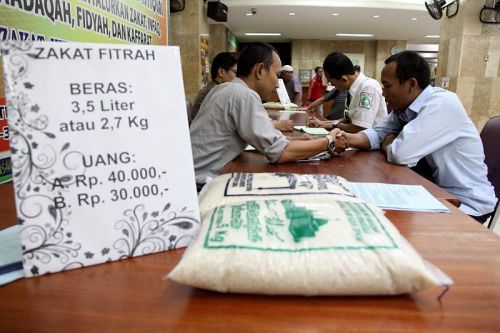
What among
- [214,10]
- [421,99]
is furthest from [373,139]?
[214,10]

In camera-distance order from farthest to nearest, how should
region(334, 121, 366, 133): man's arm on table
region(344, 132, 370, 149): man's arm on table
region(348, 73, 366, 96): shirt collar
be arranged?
region(348, 73, 366, 96): shirt collar → region(334, 121, 366, 133): man's arm on table → region(344, 132, 370, 149): man's arm on table

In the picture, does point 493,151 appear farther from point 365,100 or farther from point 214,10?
point 214,10

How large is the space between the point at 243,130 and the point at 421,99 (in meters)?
0.85

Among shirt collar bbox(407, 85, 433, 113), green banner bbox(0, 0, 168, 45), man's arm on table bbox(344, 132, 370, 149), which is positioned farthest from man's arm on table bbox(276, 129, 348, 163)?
green banner bbox(0, 0, 168, 45)

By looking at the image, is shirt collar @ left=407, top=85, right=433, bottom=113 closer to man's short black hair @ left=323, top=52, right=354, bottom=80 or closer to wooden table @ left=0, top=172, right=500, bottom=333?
wooden table @ left=0, top=172, right=500, bottom=333

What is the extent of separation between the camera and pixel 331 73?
307cm

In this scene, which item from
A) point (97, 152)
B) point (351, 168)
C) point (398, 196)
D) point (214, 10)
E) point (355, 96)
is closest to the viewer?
point (97, 152)

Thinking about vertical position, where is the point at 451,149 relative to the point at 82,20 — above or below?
below

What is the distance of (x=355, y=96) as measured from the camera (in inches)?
115

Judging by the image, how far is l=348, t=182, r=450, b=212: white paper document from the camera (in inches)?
34.6

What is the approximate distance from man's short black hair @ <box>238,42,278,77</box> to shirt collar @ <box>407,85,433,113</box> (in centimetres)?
68

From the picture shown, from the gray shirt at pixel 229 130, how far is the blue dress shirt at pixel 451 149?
53 cm

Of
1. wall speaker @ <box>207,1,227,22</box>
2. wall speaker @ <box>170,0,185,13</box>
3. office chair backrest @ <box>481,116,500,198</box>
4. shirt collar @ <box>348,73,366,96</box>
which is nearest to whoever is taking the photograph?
office chair backrest @ <box>481,116,500,198</box>

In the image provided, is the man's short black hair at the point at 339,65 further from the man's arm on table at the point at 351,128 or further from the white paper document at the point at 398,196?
the white paper document at the point at 398,196
